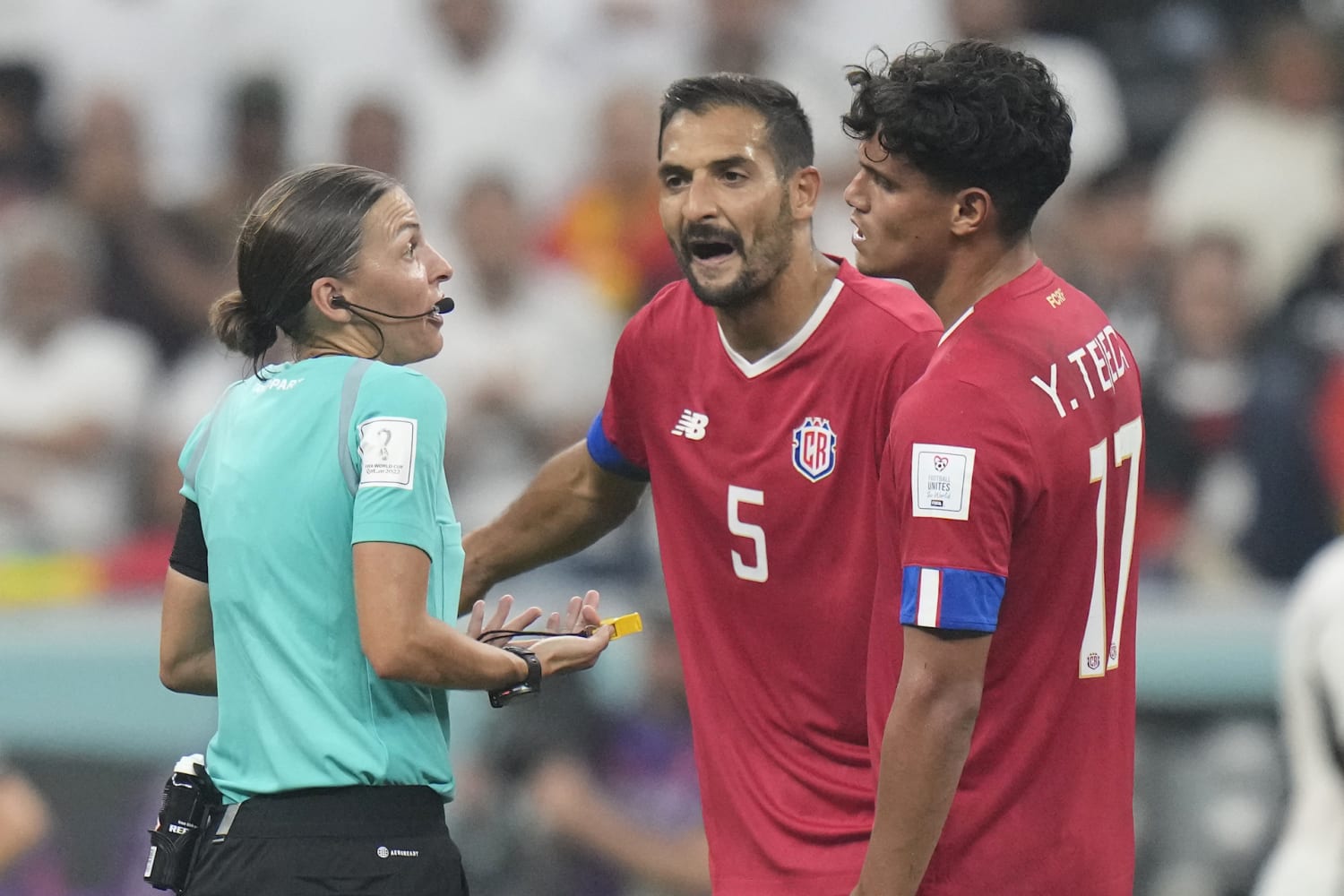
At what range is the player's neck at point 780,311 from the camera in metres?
3.61

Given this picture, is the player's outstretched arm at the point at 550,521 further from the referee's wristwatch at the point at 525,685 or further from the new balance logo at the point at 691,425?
the referee's wristwatch at the point at 525,685

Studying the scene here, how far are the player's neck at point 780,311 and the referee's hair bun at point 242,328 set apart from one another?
96 centimetres

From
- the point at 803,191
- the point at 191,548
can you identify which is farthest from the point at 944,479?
the point at 191,548

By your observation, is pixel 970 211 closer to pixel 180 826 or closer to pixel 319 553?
pixel 319 553

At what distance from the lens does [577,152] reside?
342 inches

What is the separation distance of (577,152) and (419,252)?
556cm

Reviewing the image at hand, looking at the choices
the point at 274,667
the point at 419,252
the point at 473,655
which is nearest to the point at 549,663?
the point at 473,655

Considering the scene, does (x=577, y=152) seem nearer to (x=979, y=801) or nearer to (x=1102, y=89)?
(x=1102, y=89)

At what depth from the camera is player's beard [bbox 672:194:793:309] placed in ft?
11.8

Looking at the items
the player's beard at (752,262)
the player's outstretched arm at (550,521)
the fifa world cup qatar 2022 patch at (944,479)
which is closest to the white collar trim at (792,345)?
the player's beard at (752,262)

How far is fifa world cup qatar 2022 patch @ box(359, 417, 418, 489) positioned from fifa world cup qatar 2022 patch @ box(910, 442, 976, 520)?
82 centimetres

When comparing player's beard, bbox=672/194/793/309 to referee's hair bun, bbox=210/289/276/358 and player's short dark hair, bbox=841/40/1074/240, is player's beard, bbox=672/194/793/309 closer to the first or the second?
player's short dark hair, bbox=841/40/1074/240

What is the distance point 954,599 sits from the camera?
2.69 m

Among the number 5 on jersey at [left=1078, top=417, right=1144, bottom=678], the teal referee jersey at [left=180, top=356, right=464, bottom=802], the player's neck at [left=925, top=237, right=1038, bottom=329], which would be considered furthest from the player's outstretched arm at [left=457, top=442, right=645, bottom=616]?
the number 5 on jersey at [left=1078, top=417, right=1144, bottom=678]
